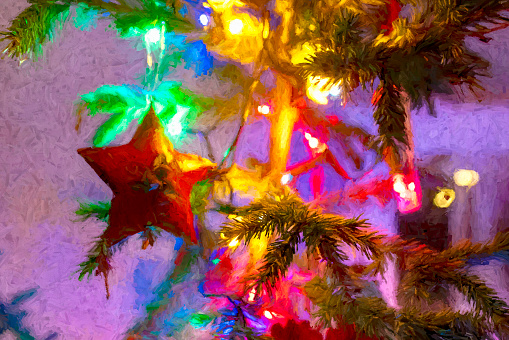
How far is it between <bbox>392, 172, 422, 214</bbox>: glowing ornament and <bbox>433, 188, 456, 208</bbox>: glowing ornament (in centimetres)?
3

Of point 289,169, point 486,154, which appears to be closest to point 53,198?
point 289,169

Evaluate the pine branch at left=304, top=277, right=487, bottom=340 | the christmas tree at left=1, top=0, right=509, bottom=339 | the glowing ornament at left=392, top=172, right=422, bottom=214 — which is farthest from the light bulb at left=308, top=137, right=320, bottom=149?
the pine branch at left=304, top=277, right=487, bottom=340

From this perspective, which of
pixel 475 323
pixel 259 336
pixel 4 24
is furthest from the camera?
pixel 4 24

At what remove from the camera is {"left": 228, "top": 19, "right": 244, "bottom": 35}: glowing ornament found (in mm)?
586

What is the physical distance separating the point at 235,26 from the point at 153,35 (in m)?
0.15

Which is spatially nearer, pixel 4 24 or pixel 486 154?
pixel 486 154

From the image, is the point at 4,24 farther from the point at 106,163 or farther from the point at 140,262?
the point at 140,262

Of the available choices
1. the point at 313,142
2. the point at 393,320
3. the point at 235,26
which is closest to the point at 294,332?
the point at 393,320

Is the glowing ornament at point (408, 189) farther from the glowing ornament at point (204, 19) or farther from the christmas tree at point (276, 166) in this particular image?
the glowing ornament at point (204, 19)

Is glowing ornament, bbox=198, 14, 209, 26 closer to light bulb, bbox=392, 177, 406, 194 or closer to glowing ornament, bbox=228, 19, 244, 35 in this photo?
glowing ornament, bbox=228, 19, 244, 35

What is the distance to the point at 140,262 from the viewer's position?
70 cm

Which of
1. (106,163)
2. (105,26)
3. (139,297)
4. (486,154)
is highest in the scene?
(105,26)

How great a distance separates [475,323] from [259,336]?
290 mm

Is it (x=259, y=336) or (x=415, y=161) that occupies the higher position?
(x=415, y=161)
